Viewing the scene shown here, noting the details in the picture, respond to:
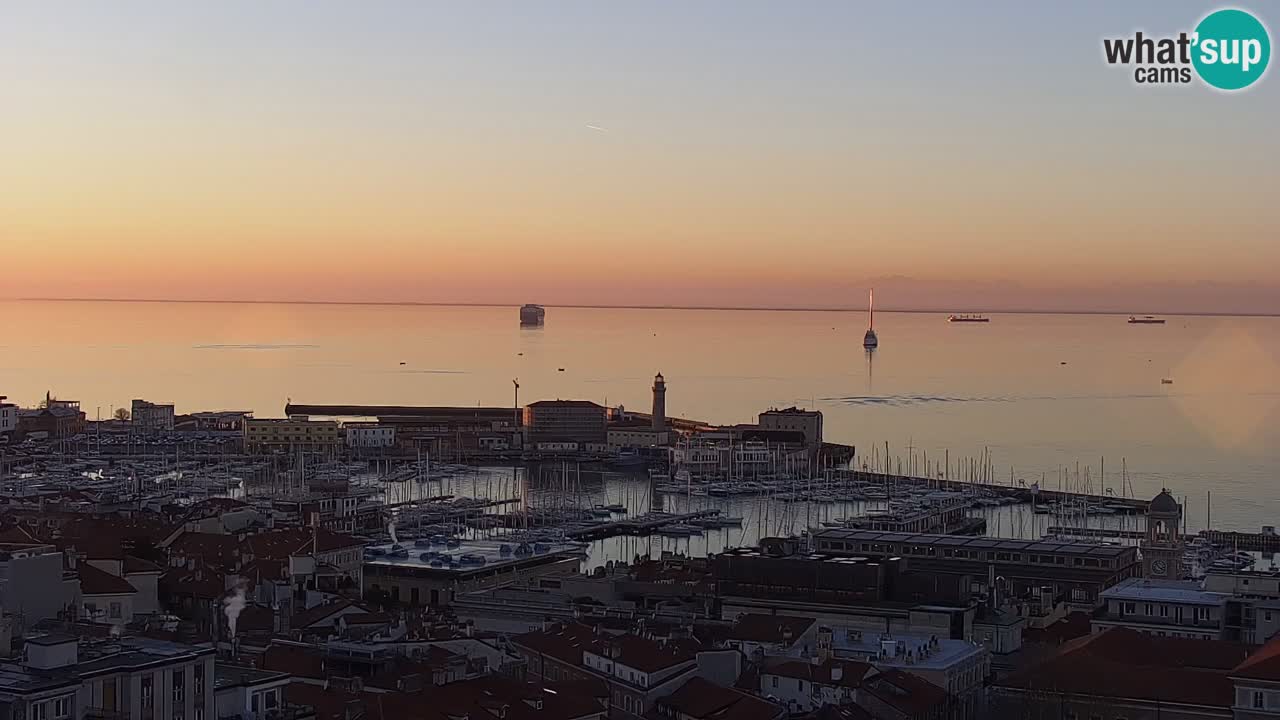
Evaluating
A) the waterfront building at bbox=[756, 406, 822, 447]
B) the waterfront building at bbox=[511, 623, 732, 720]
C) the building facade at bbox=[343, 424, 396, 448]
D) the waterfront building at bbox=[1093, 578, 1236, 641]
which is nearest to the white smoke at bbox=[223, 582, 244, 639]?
the waterfront building at bbox=[511, 623, 732, 720]

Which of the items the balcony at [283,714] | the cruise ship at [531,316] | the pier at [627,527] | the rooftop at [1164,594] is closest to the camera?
the balcony at [283,714]

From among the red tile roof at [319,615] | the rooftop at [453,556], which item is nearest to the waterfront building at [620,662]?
the red tile roof at [319,615]

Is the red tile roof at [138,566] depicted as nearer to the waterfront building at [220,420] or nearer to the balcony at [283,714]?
the balcony at [283,714]

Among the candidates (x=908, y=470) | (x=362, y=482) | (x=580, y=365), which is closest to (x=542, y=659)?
(x=362, y=482)

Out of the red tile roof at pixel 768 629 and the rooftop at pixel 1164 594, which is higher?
the rooftop at pixel 1164 594

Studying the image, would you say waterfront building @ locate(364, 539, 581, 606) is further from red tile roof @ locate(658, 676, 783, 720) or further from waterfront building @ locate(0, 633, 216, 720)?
waterfront building @ locate(0, 633, 216, 720)

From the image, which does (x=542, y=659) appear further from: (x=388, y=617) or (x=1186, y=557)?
(x=1186, y=557)
